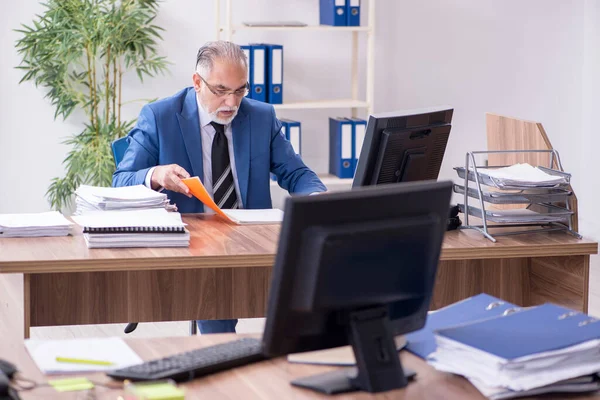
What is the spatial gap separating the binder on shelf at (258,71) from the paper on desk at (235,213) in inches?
74.6

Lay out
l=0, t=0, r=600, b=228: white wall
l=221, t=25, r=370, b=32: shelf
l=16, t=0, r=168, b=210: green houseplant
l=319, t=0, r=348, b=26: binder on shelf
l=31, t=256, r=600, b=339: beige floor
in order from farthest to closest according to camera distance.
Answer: l=0, t=0, r=600, b=228: white wall, l=319, t=0, r=348, b=26: binder on shelf, l=221, t=25, r=370, b=32: shelf, l=16, t=0, r=168, b=210: green houseplant, l=31, t=256, r=600, b=339: beige floor

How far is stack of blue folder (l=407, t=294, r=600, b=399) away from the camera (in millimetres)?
1567

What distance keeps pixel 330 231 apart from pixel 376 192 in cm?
11

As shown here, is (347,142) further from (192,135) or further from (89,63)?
(192,135)

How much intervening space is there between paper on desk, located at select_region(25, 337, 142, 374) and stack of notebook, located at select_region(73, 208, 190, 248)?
0.71 metres

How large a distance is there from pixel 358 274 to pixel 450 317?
1.29 feet

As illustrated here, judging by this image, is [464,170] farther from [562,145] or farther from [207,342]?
[562,145]

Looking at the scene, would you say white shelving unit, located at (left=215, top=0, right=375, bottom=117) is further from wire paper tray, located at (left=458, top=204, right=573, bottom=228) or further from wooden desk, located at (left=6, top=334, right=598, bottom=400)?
wooden desk, located at (left=6, top=334, right=598, bottom=400)

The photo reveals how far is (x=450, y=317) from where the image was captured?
73.8 inches

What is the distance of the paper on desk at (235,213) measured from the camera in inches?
107

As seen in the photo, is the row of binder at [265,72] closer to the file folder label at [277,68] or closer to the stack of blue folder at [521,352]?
the file folder label at [277,68]

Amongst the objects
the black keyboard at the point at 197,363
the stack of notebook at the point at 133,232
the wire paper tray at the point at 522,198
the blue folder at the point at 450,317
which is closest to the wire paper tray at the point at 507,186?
the wire paper tray at the point at 522,198

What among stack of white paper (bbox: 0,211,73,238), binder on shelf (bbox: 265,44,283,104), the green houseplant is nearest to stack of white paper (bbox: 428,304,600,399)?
stack of white paper (bbox: 0,211,73,238)

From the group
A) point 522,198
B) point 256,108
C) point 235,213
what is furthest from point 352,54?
point 522,198
